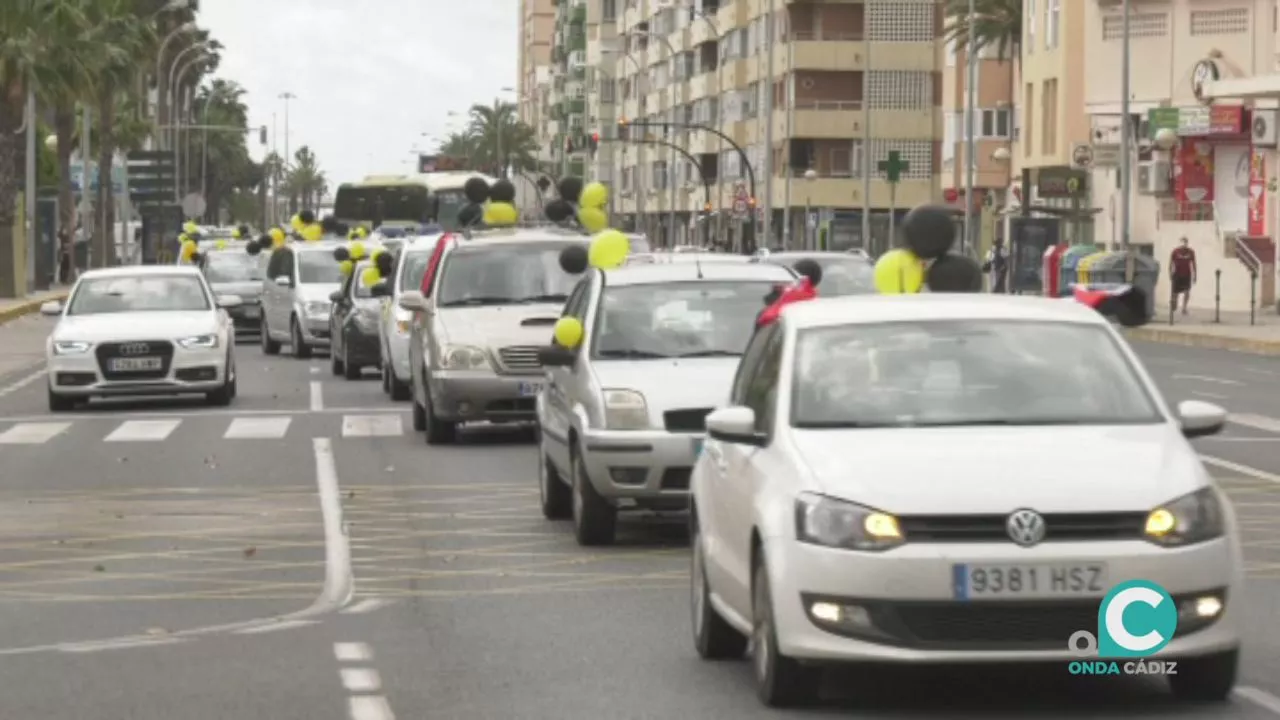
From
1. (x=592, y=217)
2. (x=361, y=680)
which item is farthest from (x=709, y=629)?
(x=592, y=217)

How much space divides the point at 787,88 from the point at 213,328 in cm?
8865

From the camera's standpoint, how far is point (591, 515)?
16.4m

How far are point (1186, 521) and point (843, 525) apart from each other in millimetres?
1079

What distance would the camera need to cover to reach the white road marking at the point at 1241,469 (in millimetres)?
20969

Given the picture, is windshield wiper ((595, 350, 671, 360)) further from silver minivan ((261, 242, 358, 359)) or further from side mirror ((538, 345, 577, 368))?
silver minivan ((261, 242, 358, 359))

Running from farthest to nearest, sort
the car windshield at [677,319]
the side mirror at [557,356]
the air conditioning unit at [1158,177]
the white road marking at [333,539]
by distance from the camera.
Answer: the air conditioning unit at [1158,177] → the car windshield at [677,319] → the side mirror at [557,356] → the white road marking at [333,539]

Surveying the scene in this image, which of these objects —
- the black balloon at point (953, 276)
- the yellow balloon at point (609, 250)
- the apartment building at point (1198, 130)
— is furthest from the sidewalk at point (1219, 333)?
the black balloon at point (953, 276)

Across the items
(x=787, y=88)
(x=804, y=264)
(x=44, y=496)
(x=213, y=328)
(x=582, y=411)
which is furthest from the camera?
(x=787, y=88)

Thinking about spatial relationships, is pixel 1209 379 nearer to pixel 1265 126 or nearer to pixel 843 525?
pixel 843 525

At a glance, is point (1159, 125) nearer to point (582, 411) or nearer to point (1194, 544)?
point (582, 411)

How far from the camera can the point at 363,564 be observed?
15773mm

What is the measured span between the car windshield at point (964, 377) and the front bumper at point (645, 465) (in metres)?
5.15

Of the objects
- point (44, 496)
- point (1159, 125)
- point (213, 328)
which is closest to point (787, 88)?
point (1159, 125)

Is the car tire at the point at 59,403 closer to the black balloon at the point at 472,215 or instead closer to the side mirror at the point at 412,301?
the black balloon at the point at 472,215
